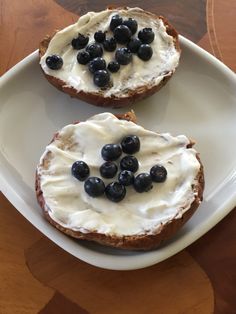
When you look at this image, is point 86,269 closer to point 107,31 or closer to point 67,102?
point 67,102

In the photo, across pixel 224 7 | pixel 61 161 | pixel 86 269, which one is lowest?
pixel 86 269

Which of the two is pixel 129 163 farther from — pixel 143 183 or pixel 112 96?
pixel 112 96

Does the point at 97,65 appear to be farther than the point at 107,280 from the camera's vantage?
Yes

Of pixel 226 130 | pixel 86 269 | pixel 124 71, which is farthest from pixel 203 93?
pixel 86 269

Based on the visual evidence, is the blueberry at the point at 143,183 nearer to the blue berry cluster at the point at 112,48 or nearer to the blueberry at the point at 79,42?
the blue berry cluster at the point at 112,48

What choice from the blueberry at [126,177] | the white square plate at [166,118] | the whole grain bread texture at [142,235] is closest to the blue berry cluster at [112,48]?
the white square plate at [166,118]

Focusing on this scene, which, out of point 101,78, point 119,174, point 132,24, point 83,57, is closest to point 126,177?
point 119,174

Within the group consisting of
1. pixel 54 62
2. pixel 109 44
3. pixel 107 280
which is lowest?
pixel 107 280
